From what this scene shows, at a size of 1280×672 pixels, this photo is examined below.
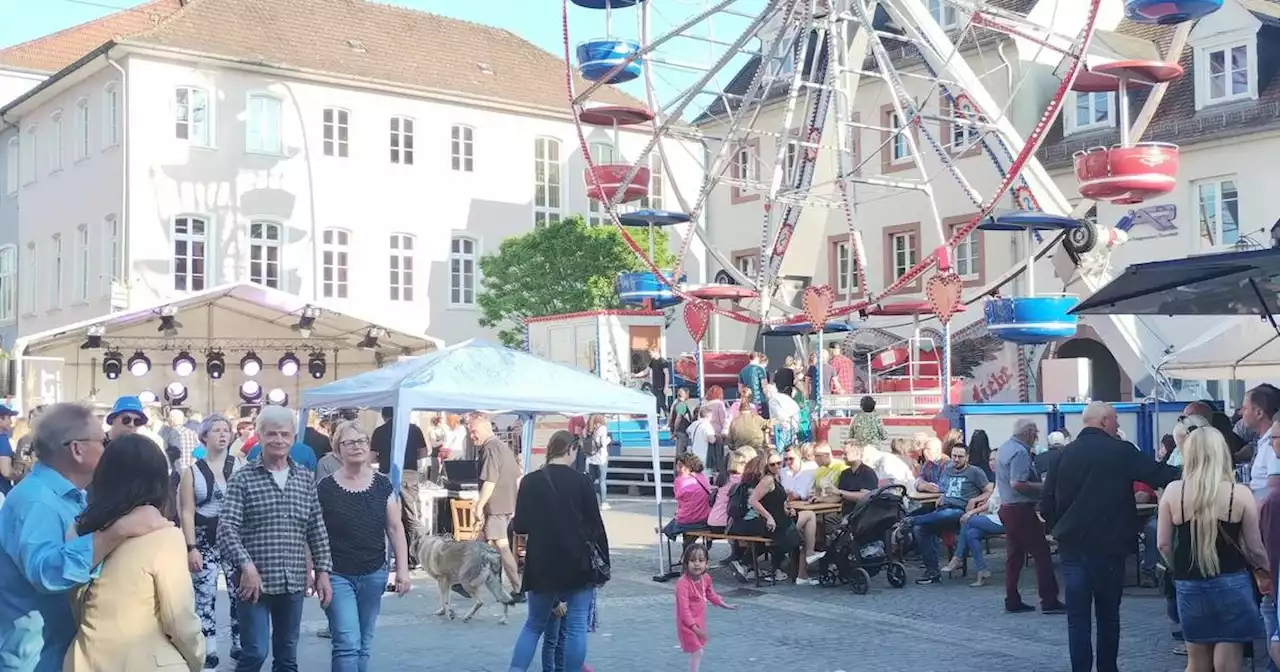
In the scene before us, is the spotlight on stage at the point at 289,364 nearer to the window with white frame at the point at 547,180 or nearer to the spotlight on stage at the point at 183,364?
the spotlight on stage at the point at 183,364

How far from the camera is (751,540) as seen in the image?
45.0 ft

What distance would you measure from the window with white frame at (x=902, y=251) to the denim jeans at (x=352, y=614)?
27300 millimetres

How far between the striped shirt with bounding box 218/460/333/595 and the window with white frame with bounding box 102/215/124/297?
1227 inches

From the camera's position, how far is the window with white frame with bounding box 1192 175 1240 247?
88.7 ft

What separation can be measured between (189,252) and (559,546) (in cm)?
3113

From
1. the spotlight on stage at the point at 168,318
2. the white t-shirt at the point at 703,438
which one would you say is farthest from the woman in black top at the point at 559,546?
the spotlight on stage at the point at 168,318

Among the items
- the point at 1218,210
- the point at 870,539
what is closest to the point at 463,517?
the point at 870,539

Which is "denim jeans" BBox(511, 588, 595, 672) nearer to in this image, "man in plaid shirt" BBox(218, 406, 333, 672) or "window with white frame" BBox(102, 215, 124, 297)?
"man in plaid shirt" BBox(218, 406, 333, 672)

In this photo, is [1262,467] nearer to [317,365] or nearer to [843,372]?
[843,372]

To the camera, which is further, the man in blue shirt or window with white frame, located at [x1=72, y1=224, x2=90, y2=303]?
window with white frame, located at [x1=72, y1=224, x2=90, y2=303]

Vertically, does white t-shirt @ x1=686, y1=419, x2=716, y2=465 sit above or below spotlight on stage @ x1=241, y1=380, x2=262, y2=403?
below

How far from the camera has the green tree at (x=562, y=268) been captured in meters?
36.8

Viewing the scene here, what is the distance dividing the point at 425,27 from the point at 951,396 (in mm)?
25830

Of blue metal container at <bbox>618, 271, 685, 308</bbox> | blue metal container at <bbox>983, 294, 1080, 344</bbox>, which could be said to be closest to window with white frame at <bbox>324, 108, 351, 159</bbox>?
blue metal container at <bbox>618, 271, 685, 308</bbox>
